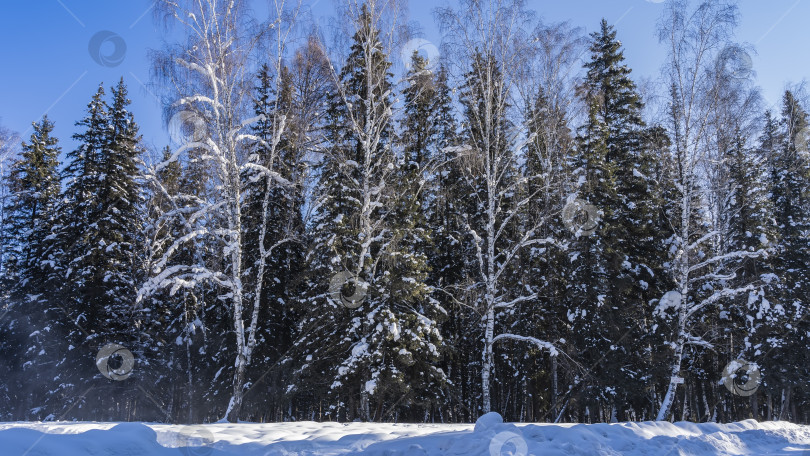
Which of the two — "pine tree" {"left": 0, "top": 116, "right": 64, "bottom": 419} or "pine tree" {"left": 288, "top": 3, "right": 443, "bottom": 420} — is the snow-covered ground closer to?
"pine tree" {"left": 288, "top": 3, "right": 443, "bottom": 420}

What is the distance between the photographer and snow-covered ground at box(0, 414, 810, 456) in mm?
5164

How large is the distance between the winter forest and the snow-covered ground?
5.42 m

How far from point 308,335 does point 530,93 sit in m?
11.1

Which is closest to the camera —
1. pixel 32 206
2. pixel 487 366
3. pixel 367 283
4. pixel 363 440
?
pixel 363 440

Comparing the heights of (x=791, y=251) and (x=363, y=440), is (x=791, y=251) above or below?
above

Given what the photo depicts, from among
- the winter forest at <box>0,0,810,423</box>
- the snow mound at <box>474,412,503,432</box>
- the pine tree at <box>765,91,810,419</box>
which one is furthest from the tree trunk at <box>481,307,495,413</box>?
the pine tree at <box>765,91,810,419</box>

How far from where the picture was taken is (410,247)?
1623cm

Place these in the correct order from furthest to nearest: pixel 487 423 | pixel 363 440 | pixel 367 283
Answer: pixel 367 283 < pixel 487 423 < pixel 363 440

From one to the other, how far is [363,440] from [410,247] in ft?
32.1

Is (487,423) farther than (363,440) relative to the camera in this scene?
Yes

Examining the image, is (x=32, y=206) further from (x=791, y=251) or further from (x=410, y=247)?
(x=791, y=251)

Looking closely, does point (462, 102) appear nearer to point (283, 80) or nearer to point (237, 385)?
point (283, 80)

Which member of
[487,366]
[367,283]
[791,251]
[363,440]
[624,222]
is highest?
[624,222]

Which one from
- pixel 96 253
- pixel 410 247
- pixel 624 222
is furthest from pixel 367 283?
pixel 96 253
